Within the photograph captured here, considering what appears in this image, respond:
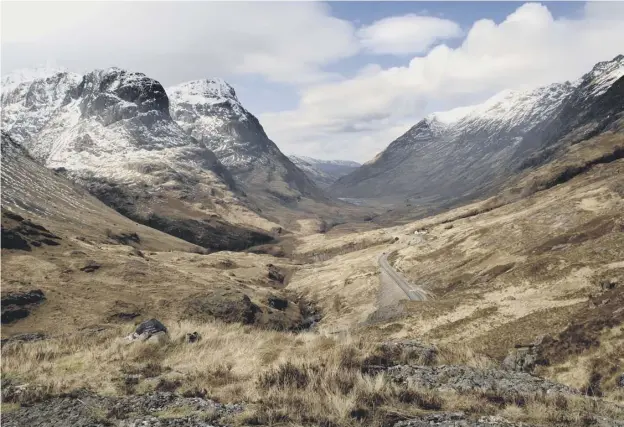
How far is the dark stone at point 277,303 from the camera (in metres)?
102

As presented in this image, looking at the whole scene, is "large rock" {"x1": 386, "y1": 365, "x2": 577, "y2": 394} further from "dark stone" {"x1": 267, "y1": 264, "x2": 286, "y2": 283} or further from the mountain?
"dark stone" {"x1": 267, "y1": 264, "x2": 286, "y2": 283}

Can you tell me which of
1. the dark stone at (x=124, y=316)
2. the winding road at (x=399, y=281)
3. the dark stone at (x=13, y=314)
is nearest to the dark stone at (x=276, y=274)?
the winding road at (x=399, y=281)

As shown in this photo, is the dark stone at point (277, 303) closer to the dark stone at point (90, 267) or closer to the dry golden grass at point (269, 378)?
the dark stone at point (90, 267)

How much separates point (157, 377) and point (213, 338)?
4.56 m

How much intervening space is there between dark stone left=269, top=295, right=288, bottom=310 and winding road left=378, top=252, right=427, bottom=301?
23.9 m

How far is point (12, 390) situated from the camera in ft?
40.5

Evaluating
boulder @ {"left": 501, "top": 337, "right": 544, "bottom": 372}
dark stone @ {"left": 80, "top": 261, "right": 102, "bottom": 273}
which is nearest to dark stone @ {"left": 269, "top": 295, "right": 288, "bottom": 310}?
dark stone @ {"left": 80, "top": 261, "right": 102, "bottom": 273}

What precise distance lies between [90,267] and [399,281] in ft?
223

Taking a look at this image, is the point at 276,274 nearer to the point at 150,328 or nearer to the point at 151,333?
the point at 150,328

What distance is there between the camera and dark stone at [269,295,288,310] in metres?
102

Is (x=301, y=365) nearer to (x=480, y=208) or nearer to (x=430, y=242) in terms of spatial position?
(x=430, y=242)

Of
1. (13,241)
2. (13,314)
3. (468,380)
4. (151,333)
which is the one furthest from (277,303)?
(468,380)

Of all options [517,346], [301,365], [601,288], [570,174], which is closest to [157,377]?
[301,365]

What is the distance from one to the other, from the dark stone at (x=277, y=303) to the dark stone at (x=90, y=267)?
38.7 metres
